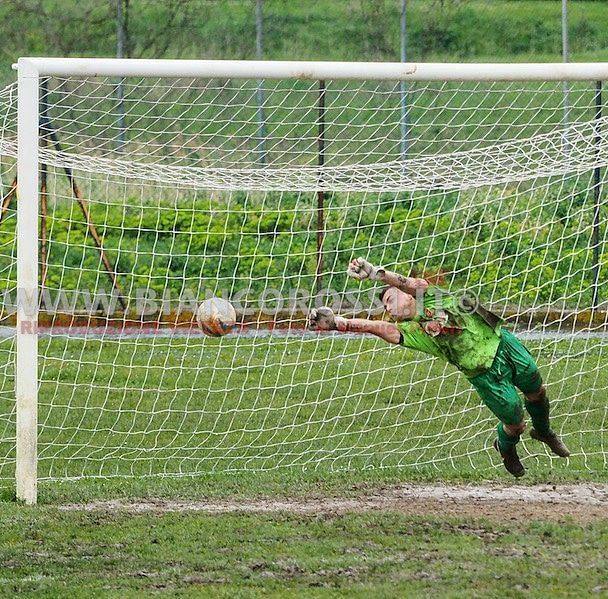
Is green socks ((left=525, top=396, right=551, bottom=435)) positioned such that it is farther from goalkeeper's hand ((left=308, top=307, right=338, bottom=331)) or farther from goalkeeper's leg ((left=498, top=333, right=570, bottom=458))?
goalkeeper's hand ((left=308, top=307, right=338, bottom=331))

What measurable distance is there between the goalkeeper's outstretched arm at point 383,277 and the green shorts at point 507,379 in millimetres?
630

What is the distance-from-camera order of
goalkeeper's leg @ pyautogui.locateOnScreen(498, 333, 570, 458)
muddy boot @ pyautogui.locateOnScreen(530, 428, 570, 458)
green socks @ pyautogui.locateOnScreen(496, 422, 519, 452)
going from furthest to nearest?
muddy boot @ pyautogui.locateOnScreen(530, 428, 570, 458) < green socks @ pyautogui.locateOnScreen(496, 422, 519, 452) < goalkeeper's leg @ pyautogui.locateOnScreen(498, 333, 570, 458)

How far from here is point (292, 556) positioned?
20.5ft

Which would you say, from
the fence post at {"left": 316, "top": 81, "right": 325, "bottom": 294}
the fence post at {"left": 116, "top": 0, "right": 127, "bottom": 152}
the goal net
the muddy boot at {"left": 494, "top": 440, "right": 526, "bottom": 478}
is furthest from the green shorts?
the fence post at {"left": 116, "top": 0, "right": 127, "bottom": 152}

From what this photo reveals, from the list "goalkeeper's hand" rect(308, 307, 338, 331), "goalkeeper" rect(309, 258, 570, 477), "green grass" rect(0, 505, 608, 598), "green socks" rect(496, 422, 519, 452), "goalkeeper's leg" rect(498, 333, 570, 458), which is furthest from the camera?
"green socks" rect(496, 422, 519, 452)

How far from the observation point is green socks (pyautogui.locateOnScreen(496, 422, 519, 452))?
740 cm

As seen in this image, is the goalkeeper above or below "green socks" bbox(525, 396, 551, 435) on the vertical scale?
above

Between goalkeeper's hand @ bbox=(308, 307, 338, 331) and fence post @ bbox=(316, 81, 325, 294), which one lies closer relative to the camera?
goalkeeper's hand @ bbox=(308, 307, 338, 331)

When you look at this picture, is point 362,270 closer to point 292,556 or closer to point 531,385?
point 531,385

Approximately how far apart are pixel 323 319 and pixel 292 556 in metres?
1.28

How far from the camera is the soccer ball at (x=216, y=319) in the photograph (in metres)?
7.42

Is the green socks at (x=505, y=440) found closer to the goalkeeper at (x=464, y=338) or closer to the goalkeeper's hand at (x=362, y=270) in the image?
the goalkeeper at (x=464, y=338)

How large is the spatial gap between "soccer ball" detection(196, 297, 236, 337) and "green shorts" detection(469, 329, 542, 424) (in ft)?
5.03

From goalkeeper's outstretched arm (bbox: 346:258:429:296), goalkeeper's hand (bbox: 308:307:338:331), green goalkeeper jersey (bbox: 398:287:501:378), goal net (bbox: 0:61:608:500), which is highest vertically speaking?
goalkeeper's outstretched arm (bbox: 346:258:429:296)
